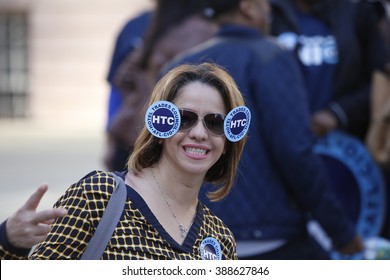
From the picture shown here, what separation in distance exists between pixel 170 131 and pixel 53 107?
1831cm

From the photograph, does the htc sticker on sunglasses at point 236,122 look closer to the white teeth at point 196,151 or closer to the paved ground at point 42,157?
the white teeth at point 196,151

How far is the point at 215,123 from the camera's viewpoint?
8.64 feet

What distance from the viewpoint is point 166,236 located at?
2564mm

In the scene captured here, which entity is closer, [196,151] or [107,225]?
[107,225]

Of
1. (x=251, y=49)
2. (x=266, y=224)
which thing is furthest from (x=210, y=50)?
(x=266, y=224)

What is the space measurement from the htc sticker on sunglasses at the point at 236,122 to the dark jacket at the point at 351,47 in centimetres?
247

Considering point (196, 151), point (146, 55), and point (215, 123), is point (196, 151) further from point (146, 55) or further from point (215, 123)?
point (146, 55)

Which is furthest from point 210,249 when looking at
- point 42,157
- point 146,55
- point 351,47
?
point 42,157

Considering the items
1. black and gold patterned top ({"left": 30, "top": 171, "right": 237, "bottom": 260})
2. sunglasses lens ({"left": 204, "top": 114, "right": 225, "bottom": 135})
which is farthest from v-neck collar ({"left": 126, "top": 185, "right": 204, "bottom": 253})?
sunglasses lens ({"left": 204, "top": 114, "right": 225, "bottom": 135})

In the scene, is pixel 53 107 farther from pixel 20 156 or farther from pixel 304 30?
pixel 304 30

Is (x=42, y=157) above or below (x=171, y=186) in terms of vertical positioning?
below

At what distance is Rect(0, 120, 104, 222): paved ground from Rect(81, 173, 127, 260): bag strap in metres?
5.94

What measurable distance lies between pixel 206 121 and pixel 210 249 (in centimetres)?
34

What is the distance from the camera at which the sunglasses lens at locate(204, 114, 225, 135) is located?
2623 millimetres
